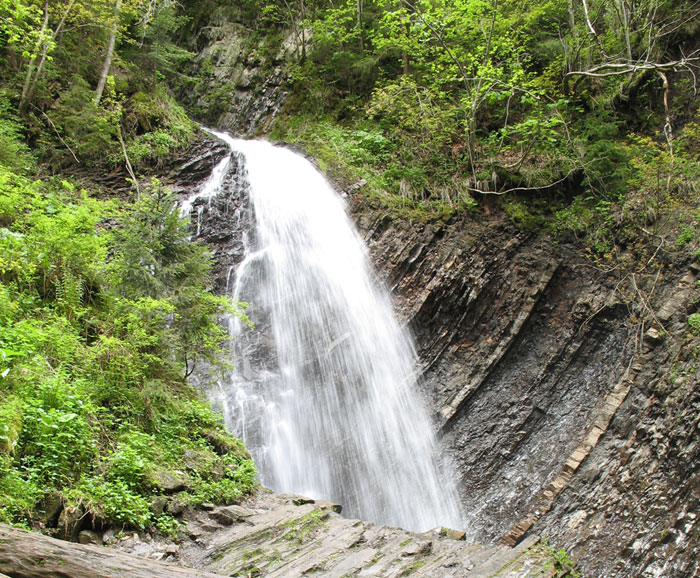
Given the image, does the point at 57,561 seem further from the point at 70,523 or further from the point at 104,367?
the point at 104,367

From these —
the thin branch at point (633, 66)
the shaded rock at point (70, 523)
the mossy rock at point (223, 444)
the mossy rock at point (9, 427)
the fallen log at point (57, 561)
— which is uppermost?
the thin branch at point (633, 66)

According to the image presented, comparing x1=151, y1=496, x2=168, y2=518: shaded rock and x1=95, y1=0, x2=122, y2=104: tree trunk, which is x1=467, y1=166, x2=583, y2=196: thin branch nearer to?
x1=151, y1=496, x2=168, y2=518: shaded rock

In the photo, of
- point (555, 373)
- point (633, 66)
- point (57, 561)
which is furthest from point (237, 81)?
point (57, 561)

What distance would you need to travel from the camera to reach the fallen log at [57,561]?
2.31 meters

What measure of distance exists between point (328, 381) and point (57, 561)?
756 centimetres

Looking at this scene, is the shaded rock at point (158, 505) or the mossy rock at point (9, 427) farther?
the shaded rock at point (158, 505)

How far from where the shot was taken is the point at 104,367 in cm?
595

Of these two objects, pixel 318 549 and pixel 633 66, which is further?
pixel 633 66

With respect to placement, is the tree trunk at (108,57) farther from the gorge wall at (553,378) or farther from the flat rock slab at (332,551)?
the flat rock slab at (332,551)

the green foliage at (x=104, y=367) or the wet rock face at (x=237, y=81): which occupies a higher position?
the wet rock face at (x=237, y=81)

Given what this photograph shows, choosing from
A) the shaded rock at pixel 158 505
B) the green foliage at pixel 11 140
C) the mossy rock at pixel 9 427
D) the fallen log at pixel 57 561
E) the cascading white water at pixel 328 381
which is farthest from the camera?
the green foliage at pixel 11 140

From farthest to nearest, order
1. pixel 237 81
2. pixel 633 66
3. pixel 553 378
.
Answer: pixel 237 81 → pixel 553 378 → pixel 633 66

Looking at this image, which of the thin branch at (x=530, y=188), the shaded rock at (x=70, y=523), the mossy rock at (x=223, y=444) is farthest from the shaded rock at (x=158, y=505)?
the thin branch at (x=530, y=188)

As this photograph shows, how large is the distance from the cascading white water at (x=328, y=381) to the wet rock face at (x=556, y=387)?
0.58 m
